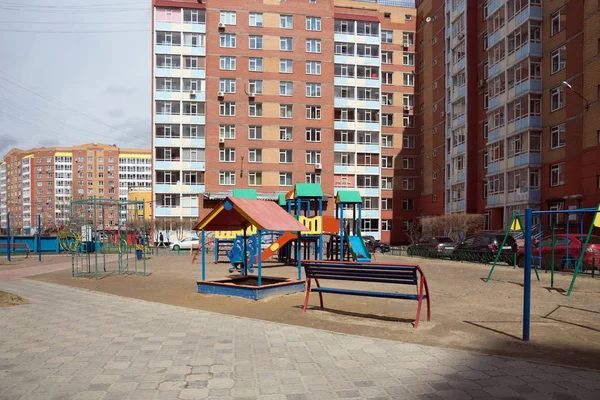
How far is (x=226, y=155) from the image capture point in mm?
52781

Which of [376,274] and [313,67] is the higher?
[313,67]

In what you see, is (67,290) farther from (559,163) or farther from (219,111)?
(219,111)

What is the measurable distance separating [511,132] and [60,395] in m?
40.6

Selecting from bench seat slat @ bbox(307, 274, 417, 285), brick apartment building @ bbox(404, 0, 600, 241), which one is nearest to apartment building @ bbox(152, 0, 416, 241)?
brick apartment building @ bbox(404, 0, 600, 241)

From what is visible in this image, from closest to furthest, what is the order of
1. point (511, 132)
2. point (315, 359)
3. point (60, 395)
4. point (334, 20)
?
point (60, 395), point (315, 359), point (511, 132), point (334, 20)

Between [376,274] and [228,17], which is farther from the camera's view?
[228,17]

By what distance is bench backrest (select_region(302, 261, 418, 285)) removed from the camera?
799cm

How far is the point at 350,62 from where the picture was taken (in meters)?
57.0

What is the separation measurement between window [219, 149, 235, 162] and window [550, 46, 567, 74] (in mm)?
31251

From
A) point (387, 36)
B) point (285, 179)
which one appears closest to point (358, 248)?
point (285, 179)

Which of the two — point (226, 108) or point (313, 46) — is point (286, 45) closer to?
point (313, 46)

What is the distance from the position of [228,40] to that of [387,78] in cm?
2044

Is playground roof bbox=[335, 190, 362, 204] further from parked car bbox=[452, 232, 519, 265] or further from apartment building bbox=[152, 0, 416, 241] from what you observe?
apartment building bbox=[152, 0, 416, 241]

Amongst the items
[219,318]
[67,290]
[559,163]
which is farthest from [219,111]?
[219,318]
